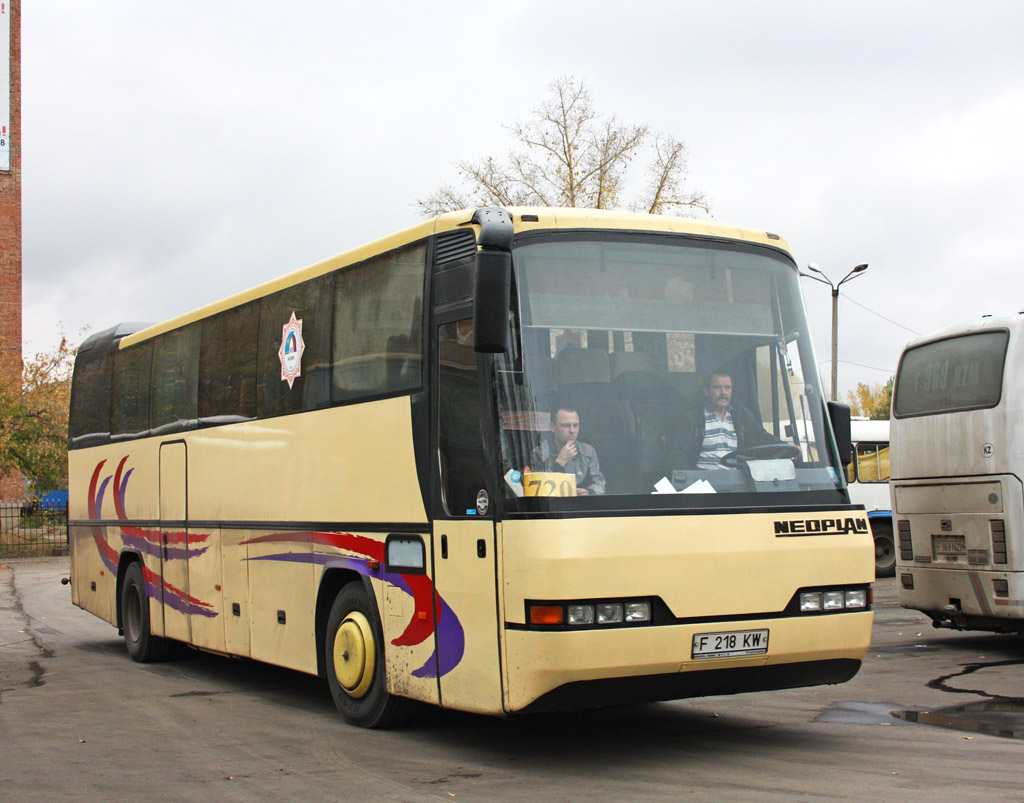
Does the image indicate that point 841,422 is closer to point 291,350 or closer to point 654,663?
point 654,663

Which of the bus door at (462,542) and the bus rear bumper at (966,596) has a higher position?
the bus door at (462,542)

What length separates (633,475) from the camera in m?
7.01

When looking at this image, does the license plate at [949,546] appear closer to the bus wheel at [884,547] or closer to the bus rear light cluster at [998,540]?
the bus rear light cluster at [998,540]

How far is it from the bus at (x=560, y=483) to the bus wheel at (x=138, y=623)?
441 cm

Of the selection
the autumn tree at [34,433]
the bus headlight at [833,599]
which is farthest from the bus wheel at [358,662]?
the autumn tree at [34,433]

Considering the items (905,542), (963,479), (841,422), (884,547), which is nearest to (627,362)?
(841,422)

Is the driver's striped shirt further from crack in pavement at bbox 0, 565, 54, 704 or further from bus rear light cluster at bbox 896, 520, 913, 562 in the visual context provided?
crack in pavement at bbox 0, 565, 54, 704

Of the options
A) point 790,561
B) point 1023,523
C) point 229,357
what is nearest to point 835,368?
point 1023,523

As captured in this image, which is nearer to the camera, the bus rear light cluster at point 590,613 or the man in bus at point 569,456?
the bus rear light cluster at point 590,613

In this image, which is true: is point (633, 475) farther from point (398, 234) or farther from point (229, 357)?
point (229, 357)

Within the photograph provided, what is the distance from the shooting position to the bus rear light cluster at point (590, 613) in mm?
6668

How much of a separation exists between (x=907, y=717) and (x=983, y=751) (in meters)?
1.39

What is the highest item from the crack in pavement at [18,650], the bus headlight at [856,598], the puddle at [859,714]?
the bus headlight at [856,598]

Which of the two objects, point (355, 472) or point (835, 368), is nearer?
point (355, 472)
